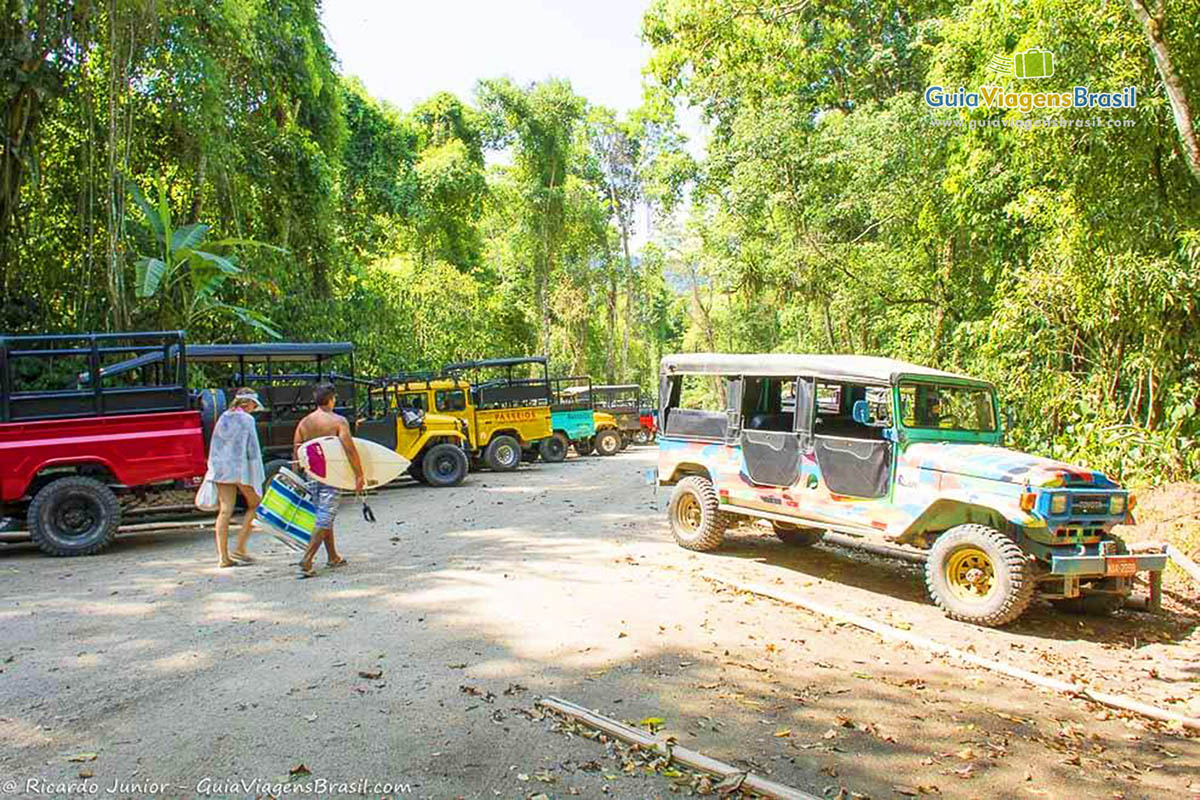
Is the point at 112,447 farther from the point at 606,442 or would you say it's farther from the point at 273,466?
the point at 606,442

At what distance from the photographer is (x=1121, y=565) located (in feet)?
20.9

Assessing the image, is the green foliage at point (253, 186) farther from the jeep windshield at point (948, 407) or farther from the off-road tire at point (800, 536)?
the jeep windshield at point (948, 407)

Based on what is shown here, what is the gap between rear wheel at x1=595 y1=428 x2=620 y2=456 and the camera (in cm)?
2391

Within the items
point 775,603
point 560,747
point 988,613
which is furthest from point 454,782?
point 988,613

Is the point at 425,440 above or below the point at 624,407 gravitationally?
below

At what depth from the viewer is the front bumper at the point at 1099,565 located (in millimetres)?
Result: 6250

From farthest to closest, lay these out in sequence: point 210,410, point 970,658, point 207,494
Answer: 1. point 210,410
2. point 207,494
3. point 970,658

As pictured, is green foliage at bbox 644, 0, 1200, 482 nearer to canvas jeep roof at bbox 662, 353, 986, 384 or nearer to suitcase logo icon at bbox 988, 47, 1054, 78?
suitcase logo icon at bbox 988, 47, 1054, 78

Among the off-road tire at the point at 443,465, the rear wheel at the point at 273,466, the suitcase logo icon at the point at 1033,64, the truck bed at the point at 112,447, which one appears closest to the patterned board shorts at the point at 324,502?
the truck bed at the point at 112,447

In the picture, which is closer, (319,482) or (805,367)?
(319,482)

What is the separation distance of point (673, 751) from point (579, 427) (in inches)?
713

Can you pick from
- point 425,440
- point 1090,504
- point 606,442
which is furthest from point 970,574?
point 606,442

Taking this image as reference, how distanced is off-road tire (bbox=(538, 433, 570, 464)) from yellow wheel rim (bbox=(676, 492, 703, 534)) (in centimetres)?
1170

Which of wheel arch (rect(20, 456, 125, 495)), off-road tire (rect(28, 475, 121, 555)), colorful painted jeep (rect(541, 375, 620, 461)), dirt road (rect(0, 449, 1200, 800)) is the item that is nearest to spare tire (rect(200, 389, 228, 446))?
wheel arch (rect(20, 456, 125, 495))
